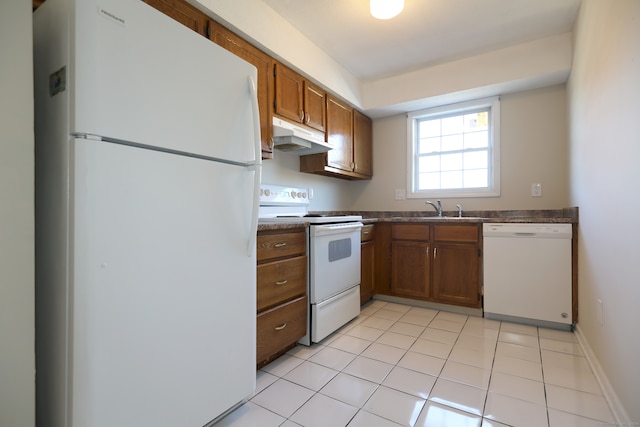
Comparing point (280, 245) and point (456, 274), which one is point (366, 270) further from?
point (280, 245)

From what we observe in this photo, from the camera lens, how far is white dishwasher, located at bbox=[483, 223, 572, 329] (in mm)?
2334

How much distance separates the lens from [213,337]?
47.7 inches

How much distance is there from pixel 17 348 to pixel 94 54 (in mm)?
875

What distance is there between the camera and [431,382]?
64.8 inches

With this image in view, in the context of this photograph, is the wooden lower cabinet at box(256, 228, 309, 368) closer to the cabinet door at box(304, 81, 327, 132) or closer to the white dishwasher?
the cabinet door at box(304, 81, 327, 132)

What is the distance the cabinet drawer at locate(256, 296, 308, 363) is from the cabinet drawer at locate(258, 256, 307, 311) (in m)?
0.05

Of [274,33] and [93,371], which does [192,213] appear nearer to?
[93,371]

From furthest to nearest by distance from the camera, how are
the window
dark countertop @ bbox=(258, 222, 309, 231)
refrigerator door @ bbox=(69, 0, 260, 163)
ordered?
the window < dark countertop @ bbox=(258, 222, 309, 231) < refrigerator door @ bbox=(69, 0, 260, 163)

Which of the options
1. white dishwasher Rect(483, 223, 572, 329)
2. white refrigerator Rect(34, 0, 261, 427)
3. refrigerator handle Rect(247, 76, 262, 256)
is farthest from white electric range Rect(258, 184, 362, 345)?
white dishwasher Rect(483, 223, 572, 329)

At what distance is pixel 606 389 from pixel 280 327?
1698 mm

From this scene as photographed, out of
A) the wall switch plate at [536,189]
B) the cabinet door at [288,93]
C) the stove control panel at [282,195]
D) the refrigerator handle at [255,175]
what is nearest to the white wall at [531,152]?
the wall switch plate at [536,189]

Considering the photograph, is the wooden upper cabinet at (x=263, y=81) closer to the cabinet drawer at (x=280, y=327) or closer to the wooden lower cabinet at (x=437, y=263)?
the cabinet drawer at (x=280, y=327)

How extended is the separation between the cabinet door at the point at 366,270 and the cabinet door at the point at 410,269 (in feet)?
0.70

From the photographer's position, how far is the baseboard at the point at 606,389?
1.27m
